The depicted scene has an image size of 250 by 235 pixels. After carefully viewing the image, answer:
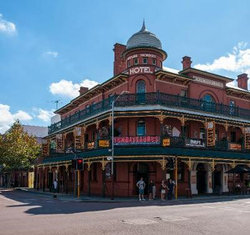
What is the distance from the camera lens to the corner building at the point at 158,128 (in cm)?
2652

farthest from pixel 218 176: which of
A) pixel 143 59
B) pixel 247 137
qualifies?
pixel 143 59

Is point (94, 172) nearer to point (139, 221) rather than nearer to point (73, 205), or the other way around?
point (73, 205)

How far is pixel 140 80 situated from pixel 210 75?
7.52 meters

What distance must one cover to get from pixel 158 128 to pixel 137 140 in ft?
9.07

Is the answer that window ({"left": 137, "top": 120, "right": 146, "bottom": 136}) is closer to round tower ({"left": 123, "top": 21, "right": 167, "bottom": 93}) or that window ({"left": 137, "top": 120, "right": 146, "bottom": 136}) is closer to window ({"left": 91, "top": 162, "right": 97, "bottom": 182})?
round tower ({"left": 123, "top": 21, "right": 167, "bottom": 93})

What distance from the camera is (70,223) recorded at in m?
12.0

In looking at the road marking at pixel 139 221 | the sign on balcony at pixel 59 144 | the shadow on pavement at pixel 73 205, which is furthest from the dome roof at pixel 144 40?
the road marking at pixel 139 221

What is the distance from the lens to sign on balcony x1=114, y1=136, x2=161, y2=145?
26219mm

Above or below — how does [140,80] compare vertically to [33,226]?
above

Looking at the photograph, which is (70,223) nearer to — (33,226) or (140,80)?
(33,226)

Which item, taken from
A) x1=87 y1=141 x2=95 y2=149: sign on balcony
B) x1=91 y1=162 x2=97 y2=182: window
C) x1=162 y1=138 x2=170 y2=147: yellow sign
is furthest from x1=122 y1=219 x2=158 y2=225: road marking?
x1=91 y1=162 x2=97 y2=182: window

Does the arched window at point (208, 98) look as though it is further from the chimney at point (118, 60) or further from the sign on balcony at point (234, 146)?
the chimney at point (118, 60)

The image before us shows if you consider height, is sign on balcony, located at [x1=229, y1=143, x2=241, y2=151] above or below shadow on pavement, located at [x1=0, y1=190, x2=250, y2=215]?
above

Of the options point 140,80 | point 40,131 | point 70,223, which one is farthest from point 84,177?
point 40,131
